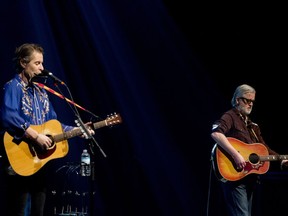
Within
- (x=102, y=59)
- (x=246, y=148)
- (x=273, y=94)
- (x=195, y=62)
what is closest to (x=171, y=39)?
(x=195, y=62)

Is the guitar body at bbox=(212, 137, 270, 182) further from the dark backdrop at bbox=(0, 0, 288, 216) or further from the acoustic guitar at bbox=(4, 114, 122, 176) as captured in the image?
the acoustic guitar at bbox=(4, 114, 122, 176)

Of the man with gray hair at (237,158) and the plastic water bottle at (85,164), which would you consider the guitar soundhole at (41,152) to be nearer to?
the plastic water bottle at (85,164)

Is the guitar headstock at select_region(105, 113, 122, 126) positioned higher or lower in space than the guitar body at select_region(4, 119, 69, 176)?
higher

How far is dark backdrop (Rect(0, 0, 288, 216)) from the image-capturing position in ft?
17.6

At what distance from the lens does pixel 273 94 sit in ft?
20.3

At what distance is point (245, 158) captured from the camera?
4555 mm

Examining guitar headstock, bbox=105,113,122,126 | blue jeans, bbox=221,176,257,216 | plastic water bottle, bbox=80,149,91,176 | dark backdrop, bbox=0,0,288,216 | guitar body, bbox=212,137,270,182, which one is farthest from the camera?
dark backdrop, bbox=0,0,288,216

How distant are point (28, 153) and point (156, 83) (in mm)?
2817

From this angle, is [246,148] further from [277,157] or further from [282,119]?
[282,119]

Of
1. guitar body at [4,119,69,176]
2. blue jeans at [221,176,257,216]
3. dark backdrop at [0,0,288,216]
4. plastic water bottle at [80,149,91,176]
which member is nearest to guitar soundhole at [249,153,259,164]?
blue jeans at [221,176,257,216]

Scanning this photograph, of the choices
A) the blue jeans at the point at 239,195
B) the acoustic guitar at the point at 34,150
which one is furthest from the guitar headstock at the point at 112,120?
the blue jeans at the point at 239,195

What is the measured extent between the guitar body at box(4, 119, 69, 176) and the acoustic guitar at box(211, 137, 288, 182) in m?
1.57

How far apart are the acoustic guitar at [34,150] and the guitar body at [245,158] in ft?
4.63

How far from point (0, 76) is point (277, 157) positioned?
307 cm
